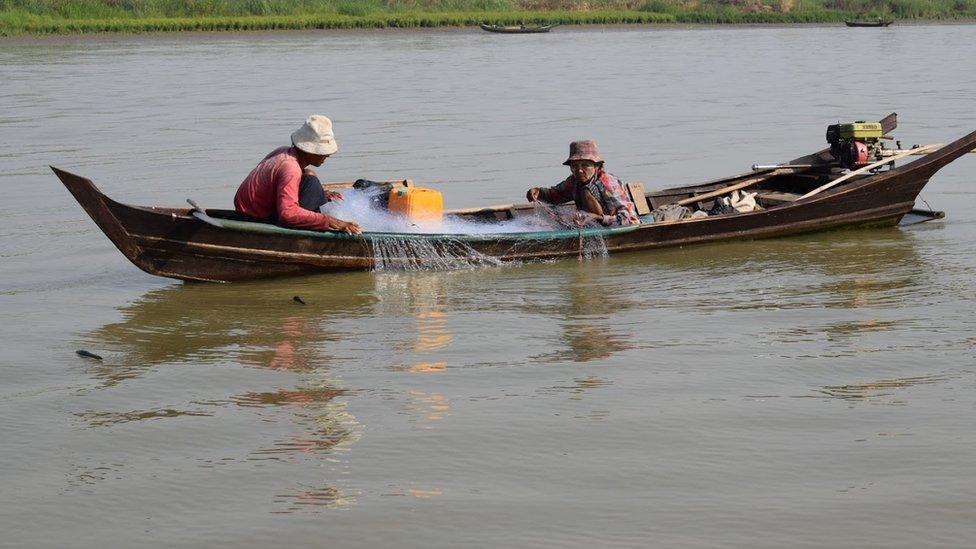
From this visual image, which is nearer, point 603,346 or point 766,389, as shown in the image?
point 766,389

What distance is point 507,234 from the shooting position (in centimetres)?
885

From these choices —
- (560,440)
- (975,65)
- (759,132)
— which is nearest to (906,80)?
(975,65)

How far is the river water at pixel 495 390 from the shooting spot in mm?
4652

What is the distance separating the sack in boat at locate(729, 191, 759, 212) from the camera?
1012cm

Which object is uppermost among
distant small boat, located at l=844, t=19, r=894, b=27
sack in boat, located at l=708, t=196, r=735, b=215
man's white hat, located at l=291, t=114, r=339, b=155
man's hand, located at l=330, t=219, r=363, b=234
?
distant small boat, located at l=844, t=19, r=894, b=27

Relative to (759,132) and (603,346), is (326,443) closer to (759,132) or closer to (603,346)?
(603,346)

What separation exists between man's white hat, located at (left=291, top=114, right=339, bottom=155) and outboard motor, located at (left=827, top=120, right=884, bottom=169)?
14.2 feet

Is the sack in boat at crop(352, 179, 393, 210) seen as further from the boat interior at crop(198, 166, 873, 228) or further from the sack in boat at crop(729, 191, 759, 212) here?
the sack in boat at crop(729, 191, 759, 212)

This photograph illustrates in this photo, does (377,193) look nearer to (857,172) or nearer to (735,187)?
(735,187)

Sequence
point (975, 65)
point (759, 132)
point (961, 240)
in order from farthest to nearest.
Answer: point (975, 65) → point (759, 132) → point (961, 240)

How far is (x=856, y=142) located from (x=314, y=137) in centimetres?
458

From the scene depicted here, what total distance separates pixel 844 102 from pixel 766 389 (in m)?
15.5

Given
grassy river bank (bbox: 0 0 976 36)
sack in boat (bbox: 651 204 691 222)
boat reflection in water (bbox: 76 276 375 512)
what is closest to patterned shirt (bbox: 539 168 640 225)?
sack in boat (bbox: 651 204 691 222)

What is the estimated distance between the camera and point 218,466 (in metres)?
5.14
